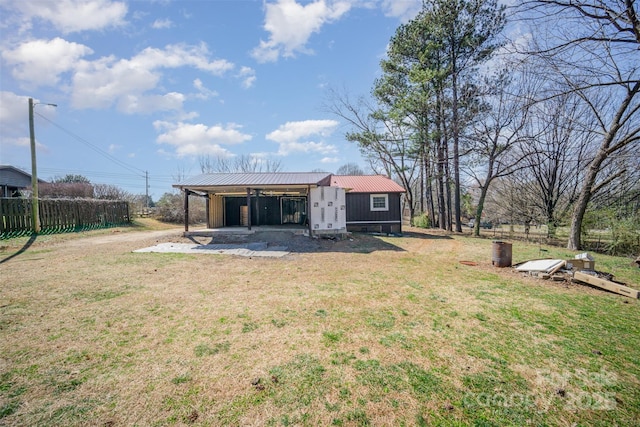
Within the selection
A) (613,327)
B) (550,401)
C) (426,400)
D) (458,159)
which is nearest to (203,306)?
(426,400)

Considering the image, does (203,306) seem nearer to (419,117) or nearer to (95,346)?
(95,346)

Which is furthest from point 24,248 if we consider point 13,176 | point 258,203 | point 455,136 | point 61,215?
point 455,136

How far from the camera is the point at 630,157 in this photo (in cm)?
984

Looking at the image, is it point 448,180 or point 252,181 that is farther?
point 448,180

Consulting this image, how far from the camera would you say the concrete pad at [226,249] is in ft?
30.9

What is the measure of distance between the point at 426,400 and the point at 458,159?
57.5 feet

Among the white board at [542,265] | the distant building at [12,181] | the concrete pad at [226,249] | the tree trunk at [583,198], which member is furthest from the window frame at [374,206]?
the distant building at [12,181]

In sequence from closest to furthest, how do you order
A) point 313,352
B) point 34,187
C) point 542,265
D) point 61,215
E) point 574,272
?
point 313,352 < point 574,272 < point 542,265 < point 34,187 < point 61,215

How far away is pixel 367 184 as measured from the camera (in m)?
17.1

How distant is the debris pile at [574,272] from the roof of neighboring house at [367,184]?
9.59 meters

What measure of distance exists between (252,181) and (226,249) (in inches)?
139

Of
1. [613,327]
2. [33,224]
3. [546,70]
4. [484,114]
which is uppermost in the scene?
[484,114]

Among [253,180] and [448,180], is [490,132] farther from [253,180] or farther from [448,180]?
[253,180]

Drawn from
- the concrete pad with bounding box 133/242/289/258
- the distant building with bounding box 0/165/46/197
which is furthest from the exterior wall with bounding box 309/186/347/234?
the distant building with bounding box 0/165/46/197
